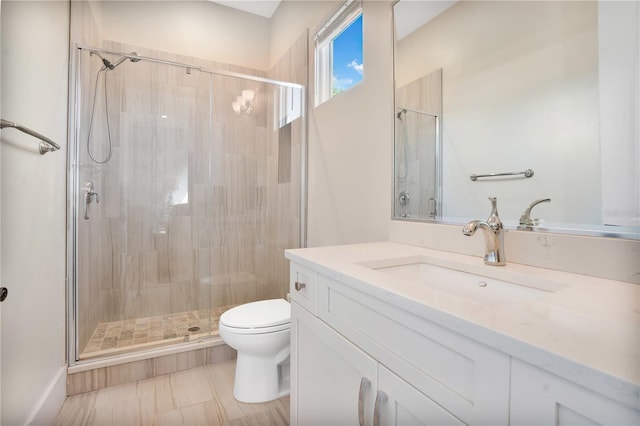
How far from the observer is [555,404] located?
0.42 meters

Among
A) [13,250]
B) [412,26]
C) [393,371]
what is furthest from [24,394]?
[412,26]

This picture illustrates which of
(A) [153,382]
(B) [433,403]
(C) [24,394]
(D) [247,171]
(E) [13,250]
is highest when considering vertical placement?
(D) [247,171]

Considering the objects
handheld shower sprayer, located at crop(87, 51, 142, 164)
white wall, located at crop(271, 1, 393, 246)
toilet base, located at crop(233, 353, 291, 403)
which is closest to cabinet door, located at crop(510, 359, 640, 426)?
white wall, located at crop(271, 1, 393, 246)

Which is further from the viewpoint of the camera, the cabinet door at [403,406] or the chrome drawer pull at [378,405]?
the chrome drawer pull at [378,405]

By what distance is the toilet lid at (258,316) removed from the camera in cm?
158

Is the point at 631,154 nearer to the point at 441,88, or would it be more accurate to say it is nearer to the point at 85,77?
the point at 441,88

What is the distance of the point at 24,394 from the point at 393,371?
140 cm

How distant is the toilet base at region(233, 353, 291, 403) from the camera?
1620 millimetres

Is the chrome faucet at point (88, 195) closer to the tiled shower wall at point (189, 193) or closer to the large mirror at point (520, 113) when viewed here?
the tiled shower wall at point (189, 193)

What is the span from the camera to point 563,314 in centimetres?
54

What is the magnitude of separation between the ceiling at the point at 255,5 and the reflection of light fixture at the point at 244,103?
949 mm

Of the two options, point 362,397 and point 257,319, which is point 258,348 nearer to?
point 257,319

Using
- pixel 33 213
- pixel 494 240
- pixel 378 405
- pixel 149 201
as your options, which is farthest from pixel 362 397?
pixel 149 201

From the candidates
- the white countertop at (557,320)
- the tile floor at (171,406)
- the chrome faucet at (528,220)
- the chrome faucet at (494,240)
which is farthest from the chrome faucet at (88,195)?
the chrome faucet at (528,220)
